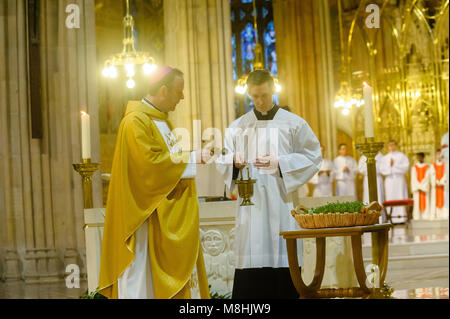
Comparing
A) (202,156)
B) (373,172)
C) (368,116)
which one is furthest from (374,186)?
(202,156)

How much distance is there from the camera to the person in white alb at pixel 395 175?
16594 mm

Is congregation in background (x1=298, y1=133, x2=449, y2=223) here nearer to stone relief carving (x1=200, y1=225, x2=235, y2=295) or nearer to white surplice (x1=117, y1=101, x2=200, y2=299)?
stone relief carving (x1=200, y1=225, x2=235, y2=295)

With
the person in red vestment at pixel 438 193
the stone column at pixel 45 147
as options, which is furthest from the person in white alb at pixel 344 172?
the stone column at pixel 45 147

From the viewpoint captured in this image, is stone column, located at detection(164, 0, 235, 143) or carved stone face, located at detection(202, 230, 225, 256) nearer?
stone column, located at detection(164, 0, 235, 143)

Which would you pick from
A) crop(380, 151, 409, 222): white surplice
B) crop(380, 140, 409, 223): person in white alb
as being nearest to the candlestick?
crop(380, 140, 409, 223): person in white alb

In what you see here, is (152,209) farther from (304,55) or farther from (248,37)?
(248,37)

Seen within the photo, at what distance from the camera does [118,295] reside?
4.09 meters

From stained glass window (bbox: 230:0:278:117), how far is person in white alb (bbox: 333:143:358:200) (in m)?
3.53

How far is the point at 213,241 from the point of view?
5703mm

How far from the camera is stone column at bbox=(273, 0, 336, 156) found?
52.2 feet

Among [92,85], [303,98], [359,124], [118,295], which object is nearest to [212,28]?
[92,85]

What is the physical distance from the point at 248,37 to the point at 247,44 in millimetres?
333

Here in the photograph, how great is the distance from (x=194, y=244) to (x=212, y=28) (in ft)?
6.77
